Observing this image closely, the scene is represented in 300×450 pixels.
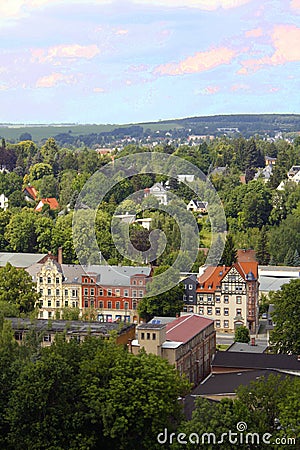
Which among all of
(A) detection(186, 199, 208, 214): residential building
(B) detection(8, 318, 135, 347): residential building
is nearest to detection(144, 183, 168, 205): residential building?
(A) detection(186, 199, 208, 214): residential building

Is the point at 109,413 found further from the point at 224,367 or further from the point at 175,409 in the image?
the point at 224,367

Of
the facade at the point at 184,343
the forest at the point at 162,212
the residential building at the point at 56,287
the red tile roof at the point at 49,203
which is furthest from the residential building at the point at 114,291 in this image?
the red tile roof at the point at 49,203

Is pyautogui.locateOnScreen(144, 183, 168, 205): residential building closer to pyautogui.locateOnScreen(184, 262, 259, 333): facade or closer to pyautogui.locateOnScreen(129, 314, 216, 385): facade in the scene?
pyautogui.locateOnScreen(184, 262, 259, 333): facade

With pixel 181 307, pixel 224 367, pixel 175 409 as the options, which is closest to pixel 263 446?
pixel 175 409

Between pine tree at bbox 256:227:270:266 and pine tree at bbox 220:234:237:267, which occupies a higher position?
pine tree at bbox 220:234:237:267

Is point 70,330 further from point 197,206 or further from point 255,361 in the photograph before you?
point 197,206

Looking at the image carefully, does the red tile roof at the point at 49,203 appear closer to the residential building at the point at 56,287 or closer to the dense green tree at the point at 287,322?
the residential building at the point at 56,287
